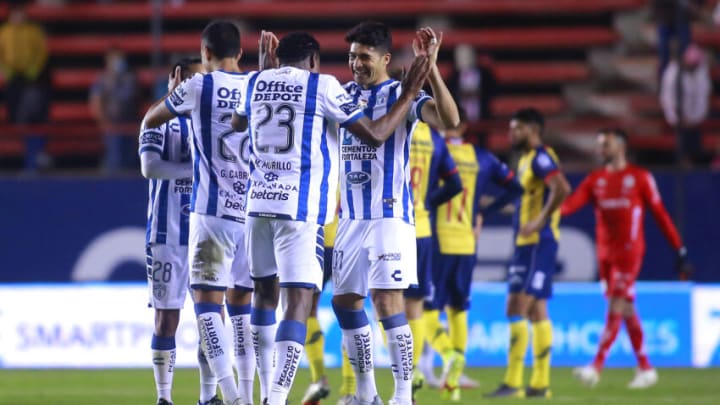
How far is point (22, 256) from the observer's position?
15.4 m

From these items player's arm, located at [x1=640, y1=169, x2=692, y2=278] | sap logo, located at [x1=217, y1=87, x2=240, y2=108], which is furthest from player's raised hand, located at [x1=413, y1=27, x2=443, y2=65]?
player's arm, located at [x1=640, y1=169, x2=692, y2=278]

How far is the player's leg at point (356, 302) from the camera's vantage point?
793cm

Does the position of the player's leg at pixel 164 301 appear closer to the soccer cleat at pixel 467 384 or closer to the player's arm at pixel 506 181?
the player's arm at pixel 506 181

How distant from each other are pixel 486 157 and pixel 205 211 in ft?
12.4

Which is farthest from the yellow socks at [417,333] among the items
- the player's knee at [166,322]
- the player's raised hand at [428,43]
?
the player's raised hand at [428,43]

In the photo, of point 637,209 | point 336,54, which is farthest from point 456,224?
point 336,54

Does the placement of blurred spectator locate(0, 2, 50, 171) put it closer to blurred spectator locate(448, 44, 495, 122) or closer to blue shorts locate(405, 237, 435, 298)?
blurred spectator locate(448, 44, 495, 122)

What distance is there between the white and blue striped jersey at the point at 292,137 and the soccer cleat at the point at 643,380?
17.2ft

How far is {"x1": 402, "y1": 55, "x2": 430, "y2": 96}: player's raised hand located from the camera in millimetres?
7516

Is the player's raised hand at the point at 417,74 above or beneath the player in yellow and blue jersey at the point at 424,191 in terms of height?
above

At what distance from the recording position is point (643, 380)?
11.9 m

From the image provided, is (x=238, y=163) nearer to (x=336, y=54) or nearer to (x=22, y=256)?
(x=22, y=256)

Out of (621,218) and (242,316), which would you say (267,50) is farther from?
(621,218)

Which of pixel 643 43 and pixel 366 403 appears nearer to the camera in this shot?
pixel 366 403
